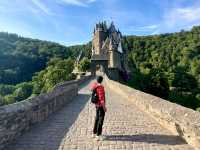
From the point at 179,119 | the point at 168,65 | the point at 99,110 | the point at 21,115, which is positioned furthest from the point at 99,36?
the point at 179,119

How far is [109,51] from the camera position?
70.6m

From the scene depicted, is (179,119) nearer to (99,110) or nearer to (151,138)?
(151,138)

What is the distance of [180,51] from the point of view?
357ft

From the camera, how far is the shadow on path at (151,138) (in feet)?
25.2

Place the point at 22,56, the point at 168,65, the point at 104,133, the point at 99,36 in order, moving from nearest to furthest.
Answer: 1. the point at 104,133
2. the point at 99,36
3. the point at 168,65
4. the point at 22,56

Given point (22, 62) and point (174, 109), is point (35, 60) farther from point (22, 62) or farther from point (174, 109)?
point (174, 109)

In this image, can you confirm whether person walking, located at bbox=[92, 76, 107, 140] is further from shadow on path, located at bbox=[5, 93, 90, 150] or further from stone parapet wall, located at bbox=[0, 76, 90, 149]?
stone parapet wall, located at bbox=[0, 76, 90, 149]

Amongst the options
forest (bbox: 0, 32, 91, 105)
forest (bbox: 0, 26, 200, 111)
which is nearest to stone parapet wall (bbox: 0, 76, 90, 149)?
forest (bbox: 0, 26, 200, 111)

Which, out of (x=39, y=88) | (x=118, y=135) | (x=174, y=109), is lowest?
(x=39, y=88)

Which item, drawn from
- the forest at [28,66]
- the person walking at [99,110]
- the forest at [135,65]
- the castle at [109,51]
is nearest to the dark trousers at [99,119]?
the person walking at [99,110]

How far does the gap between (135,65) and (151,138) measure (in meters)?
Answer: 99.9

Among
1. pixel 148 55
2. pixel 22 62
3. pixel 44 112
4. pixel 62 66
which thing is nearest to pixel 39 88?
pixel 62 66

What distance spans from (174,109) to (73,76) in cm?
6136

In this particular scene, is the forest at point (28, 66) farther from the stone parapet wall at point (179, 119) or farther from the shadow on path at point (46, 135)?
the stone parapet wall at point (179, 119)
